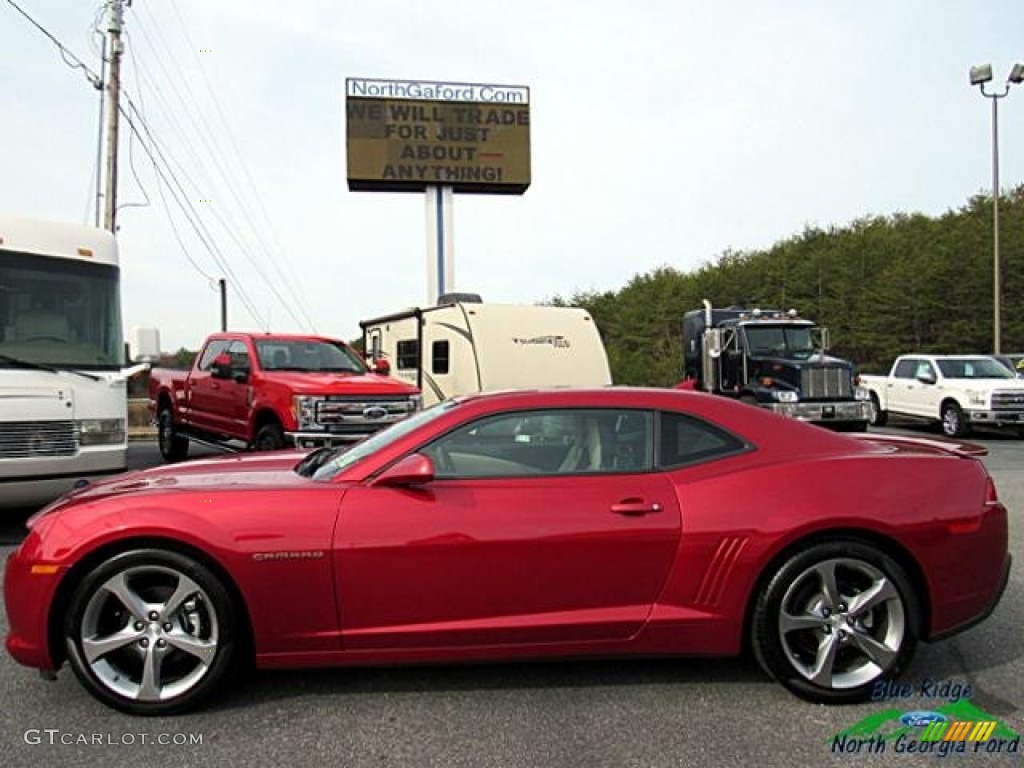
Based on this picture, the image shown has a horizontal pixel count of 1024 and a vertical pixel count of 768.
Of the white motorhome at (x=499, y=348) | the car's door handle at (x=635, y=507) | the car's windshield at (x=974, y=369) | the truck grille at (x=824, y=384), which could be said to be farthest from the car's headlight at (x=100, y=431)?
the car's windshield at (x=974, y=369)

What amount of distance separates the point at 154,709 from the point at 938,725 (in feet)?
10.5

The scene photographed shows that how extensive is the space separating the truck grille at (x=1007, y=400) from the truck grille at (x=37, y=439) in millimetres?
→ 16226

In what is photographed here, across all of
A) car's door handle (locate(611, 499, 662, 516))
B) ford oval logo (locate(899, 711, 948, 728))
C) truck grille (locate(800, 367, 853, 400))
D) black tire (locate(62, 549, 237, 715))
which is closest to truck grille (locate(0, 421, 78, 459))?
black tire (locate(62, 549, 237, 715))

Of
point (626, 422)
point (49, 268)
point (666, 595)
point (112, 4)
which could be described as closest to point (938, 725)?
point (666, 595)

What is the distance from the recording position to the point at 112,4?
16953 mm

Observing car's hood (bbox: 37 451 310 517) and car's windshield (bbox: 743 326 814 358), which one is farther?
car's windshield (bbox: 743 326 814 358)

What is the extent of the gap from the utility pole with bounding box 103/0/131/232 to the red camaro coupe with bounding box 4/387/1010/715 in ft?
50.1

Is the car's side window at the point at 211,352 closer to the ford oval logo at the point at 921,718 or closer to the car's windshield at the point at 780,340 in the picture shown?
the ford oval logo at the point at 921,718

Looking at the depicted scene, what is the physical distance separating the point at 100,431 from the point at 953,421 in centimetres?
1629

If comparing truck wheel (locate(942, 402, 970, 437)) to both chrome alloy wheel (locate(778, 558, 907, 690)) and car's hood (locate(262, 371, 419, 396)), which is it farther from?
chrome alloy wheel (locate(778, 558, 907, 690))

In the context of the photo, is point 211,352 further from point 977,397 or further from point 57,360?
point 977,397

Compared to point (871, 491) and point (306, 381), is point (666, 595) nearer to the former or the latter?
point (871, 491)

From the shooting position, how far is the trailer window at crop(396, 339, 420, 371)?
13602 millimetres

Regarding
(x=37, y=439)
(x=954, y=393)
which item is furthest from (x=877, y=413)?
(x=37, y=439)
